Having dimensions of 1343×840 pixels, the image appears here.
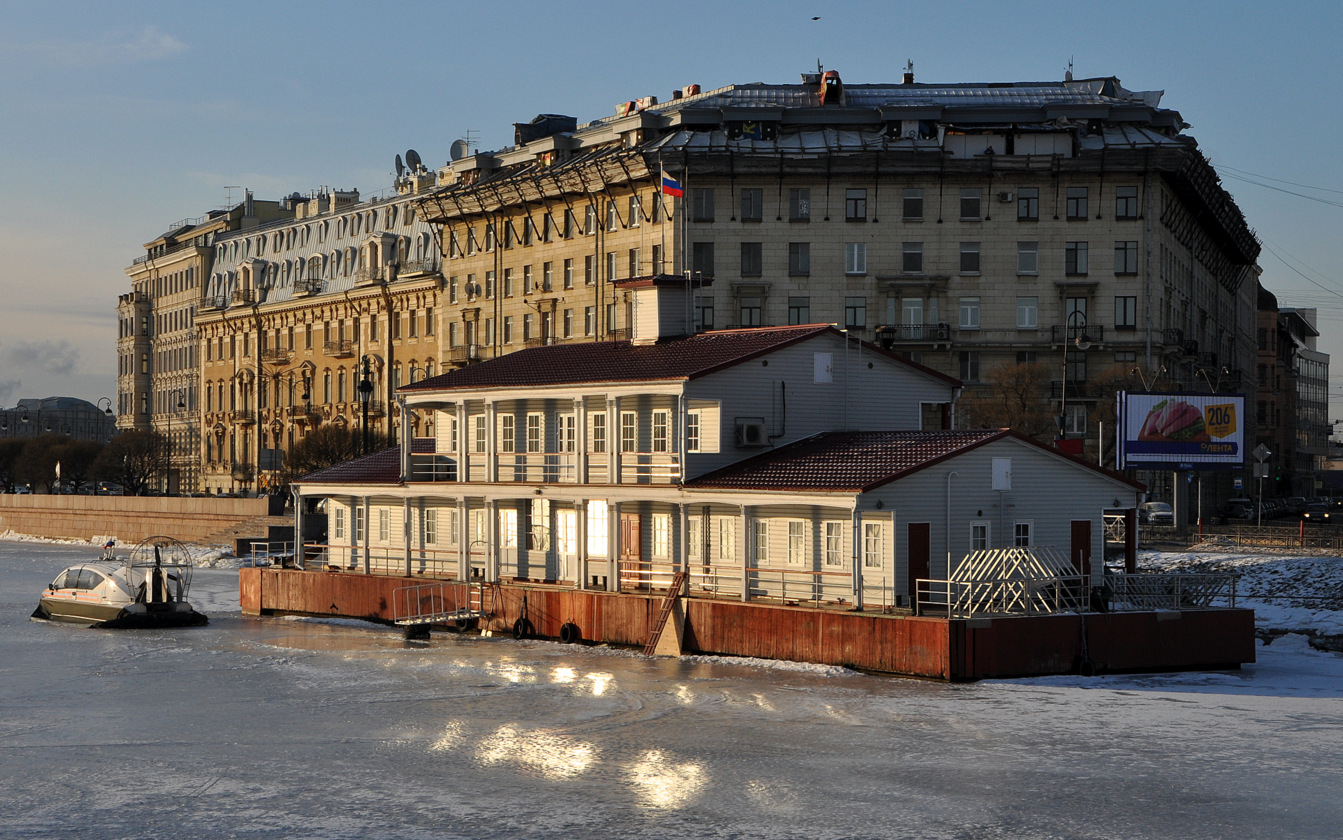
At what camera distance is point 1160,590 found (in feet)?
132

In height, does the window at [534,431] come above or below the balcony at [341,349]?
below

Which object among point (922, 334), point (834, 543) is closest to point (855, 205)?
point (922, 334)

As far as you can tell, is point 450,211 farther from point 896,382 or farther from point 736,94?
point 896,382

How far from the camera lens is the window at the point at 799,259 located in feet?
285

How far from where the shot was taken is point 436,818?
23422 millimetres

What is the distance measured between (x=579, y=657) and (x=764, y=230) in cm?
4888

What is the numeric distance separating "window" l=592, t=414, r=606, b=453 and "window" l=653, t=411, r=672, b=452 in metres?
2.54

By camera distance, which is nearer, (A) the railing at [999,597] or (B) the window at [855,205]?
(A) the railing at [999,597]

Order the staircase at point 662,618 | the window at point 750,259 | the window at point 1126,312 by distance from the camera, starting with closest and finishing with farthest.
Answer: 1. the staircase at point 662,618
2. the window at point 1126,312
3. the window at point 750,259

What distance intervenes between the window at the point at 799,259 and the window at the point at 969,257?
808 cm

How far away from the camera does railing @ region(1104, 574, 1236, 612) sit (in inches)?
1554

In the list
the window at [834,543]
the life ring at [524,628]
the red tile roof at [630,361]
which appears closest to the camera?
the window at [834,543]

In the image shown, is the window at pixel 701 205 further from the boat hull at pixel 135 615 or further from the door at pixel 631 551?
the door at pixel 631 551

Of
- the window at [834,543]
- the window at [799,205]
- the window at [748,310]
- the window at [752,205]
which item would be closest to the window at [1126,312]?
the window at [799,205]
